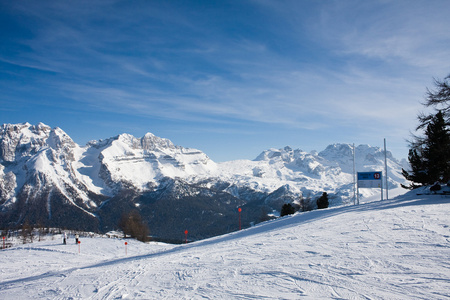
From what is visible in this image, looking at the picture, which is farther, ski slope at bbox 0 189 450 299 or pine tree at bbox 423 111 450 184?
pine tree at bbox 423 111 450 184

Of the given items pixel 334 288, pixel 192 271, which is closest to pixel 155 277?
pixel 192 271

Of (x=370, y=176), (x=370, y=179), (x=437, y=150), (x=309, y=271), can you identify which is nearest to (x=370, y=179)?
(x=370, y=179)

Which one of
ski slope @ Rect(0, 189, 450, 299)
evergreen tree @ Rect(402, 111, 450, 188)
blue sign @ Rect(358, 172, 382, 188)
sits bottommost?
ski slope @ Rect(0, 189, 450, 299)

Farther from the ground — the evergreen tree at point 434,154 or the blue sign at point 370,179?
the evergreen tree at point 434,154

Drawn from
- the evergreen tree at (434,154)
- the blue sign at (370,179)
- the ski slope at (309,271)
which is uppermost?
the evergreen tree at (434,154)

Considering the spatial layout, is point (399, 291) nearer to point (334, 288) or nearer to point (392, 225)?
point (334, 288)

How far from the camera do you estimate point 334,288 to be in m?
7.26

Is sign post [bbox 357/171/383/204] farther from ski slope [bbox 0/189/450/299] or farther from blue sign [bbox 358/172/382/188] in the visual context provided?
ski slope [bbox 0/189/450/299]

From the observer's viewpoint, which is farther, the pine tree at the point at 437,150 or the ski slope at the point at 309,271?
the pine tree at the point at 437,150

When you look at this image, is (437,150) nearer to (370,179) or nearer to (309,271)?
(370,179)

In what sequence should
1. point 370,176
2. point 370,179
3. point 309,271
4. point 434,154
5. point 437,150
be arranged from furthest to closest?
point 370,176 < point 370,179 < point 434,154 < point 437,150 < point 309,271

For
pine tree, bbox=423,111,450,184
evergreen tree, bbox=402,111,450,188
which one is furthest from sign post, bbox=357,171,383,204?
pine tree, bbox=423,111,450,184

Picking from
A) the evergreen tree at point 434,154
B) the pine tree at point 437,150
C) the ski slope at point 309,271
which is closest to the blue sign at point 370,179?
the evergreen tree at point 434,154

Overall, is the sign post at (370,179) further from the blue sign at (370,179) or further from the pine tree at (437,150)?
the pine tree at (437,150)
